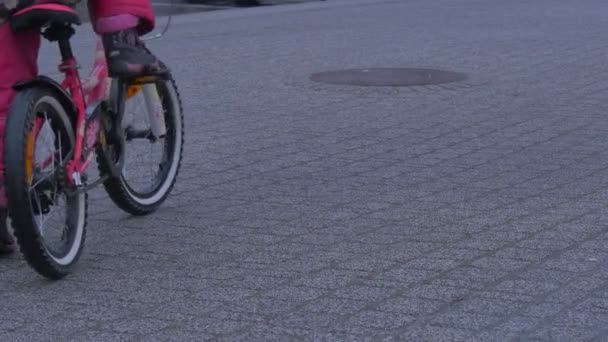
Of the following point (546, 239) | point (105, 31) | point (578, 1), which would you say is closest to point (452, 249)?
point (546, 239)

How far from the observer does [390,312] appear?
15.5ft

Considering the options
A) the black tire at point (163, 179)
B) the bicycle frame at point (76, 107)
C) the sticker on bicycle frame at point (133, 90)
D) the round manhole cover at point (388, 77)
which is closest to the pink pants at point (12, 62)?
the bicycle frame at point (76, 107)

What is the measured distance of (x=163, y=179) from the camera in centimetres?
648

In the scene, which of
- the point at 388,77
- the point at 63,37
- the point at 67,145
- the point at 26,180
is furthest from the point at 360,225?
the point at 388,77

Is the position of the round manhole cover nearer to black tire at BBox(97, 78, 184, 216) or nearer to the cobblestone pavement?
the cobblestone pavement

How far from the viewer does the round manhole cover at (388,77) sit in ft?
35.2

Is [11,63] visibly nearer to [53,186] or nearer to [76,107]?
[76,107]

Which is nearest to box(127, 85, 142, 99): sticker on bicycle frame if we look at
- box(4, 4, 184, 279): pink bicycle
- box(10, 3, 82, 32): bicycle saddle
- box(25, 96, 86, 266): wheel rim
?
box(4, 4, 184, 279): pink bicycle

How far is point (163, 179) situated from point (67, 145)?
1.27 metres

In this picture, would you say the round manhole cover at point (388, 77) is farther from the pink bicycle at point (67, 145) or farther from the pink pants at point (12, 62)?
the pink pants at point (12, 62)

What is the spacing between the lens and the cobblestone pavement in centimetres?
468

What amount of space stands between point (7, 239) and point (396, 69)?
6.56 m

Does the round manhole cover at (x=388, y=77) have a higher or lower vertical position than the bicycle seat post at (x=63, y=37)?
lower

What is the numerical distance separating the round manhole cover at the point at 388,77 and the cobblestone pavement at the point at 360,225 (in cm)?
23
